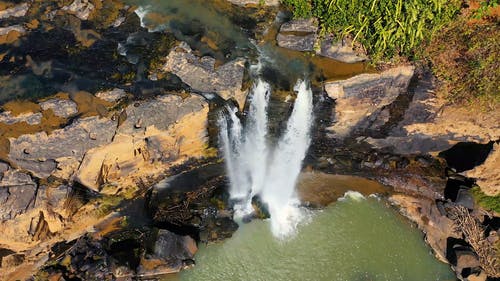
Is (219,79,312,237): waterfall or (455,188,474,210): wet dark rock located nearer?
(219,79,312,237): waterfall

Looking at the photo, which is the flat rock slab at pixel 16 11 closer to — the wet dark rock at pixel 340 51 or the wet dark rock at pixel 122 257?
the wet dark rock at pixel 122 257

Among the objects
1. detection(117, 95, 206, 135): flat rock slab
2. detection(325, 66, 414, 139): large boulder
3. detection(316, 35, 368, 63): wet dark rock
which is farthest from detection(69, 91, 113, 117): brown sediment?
detection(316, 35, 368, 63): wet dark rock

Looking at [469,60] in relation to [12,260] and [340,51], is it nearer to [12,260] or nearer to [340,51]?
[340,51]

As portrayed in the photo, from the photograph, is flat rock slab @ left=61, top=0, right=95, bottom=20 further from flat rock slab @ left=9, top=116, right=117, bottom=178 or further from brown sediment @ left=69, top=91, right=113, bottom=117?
flat rock slab @ left=9, top=116, right=117, bottom=178

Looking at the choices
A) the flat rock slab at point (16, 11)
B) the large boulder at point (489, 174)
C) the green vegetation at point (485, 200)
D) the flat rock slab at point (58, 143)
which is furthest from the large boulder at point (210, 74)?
the green vegetation at point (485, 200)

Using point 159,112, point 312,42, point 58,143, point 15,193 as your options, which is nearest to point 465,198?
point 312,42

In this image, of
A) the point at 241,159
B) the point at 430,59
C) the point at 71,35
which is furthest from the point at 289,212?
the point at 71,35
